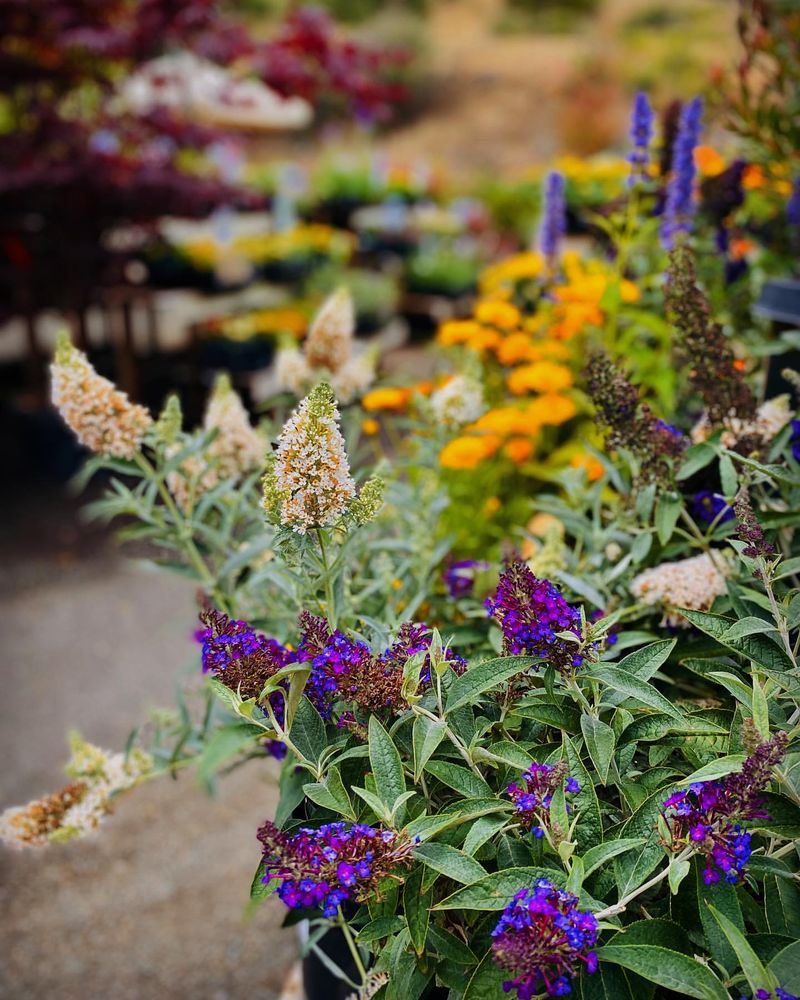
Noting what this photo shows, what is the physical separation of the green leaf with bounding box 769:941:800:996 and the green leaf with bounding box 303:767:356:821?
0.45 metres

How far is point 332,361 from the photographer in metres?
1.85

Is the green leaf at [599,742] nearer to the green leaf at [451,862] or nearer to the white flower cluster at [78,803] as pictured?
the green leaf at [451,862]

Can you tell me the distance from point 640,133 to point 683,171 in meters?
0.18

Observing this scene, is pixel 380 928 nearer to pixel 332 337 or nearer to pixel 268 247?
pixel 332 337

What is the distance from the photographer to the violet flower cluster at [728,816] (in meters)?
0.86

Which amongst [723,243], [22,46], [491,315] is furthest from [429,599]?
[22,46]

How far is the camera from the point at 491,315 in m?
2.54

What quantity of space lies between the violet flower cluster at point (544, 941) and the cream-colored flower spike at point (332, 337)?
1.22m

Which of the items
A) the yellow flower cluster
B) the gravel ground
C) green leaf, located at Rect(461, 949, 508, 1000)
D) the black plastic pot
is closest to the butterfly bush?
green leaf, located at Rect(461, 949, 508, 1000)

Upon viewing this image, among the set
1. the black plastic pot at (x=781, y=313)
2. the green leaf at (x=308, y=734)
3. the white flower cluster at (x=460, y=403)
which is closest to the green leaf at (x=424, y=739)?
the green leaf at (x=308, y=734)

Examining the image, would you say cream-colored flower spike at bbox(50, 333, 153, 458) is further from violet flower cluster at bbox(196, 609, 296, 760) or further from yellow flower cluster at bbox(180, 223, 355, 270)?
yellow flower cluster at bbox(180, 223, 355, 270)

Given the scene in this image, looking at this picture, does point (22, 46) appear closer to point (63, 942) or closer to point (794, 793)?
point (63, 942)

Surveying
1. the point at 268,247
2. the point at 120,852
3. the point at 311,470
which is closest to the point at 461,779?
the point at 311,470

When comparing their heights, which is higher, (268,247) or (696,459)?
(696,459)
